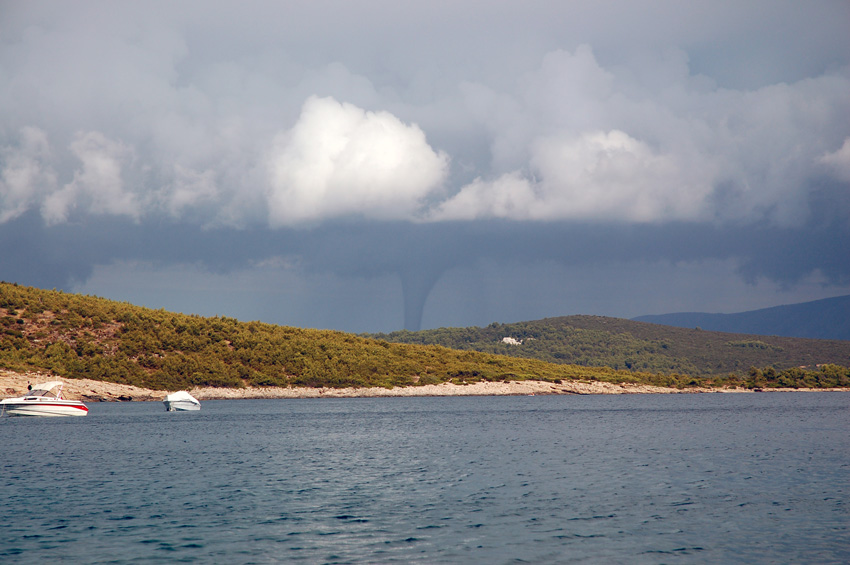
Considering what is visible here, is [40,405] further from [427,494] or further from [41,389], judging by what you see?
[427,494]

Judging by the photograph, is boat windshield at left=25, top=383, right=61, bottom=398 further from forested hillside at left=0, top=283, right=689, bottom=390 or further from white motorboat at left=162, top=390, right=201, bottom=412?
forested hillside at left=0, top=283, right=689, bottom=390

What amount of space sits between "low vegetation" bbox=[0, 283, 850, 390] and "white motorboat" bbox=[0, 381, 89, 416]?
1857 cm

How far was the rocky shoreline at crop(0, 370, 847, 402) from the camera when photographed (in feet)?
309

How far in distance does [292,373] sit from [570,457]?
8490 centimetres

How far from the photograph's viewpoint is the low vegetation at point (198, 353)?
107312mm

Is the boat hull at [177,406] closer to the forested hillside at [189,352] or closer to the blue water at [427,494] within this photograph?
the forested hillside at [189,352]

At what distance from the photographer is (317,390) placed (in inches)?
4862

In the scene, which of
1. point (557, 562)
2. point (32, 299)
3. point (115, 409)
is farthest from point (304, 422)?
point (32, 299)

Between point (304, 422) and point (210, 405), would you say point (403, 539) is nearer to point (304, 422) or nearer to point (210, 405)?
point (304, 422)

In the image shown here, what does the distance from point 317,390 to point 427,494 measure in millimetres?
90625

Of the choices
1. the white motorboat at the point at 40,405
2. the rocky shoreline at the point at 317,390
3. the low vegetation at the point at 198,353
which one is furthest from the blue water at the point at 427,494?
the low vegetation at the point at 198,353

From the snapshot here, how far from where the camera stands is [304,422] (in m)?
78.2

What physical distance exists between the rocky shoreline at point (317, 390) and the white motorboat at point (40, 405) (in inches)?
425

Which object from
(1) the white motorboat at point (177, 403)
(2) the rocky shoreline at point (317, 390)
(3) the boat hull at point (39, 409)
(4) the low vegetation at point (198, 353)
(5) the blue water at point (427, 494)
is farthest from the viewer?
(4) the low vegetation at point (198, 353)
